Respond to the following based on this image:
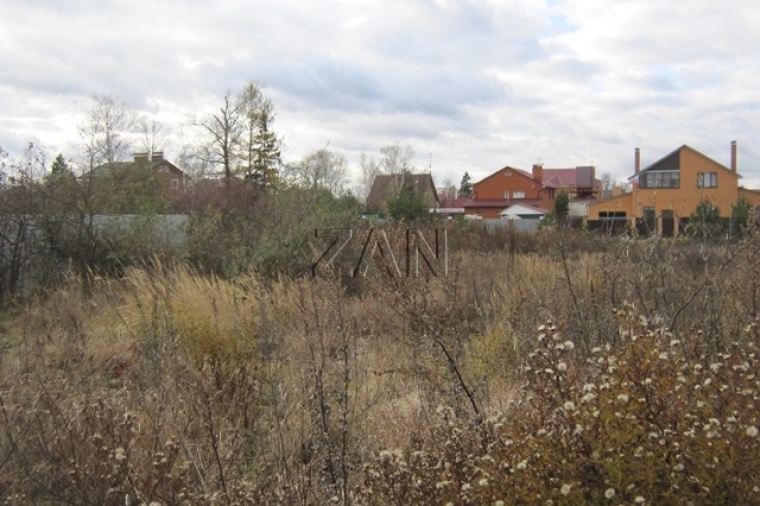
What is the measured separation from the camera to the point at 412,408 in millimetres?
4715

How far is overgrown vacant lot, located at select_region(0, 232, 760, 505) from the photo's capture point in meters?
2.35

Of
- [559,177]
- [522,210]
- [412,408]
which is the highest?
[559,177]

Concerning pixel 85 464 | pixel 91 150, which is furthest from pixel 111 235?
pixel 85 464

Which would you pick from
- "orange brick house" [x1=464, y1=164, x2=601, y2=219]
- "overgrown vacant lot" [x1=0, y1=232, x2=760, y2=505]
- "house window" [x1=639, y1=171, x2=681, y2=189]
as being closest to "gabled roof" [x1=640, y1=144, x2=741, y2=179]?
"house window" [x1=639, y1=171, x2=681, y2=189]

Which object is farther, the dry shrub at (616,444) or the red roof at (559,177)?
the red roof at (559,177)

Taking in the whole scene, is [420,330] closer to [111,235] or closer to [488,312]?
[488,312]

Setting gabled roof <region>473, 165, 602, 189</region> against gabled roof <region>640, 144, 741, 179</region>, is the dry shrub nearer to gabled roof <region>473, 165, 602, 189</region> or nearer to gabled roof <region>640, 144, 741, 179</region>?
gabled roof <region>640, 144, 741, 179</region>

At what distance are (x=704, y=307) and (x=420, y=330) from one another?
2.30 m

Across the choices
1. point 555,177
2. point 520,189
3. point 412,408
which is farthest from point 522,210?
point 412,408

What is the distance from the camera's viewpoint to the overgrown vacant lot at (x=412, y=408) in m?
2.35

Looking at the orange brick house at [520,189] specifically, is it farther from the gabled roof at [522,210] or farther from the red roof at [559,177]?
the gabled roof at [522,210]

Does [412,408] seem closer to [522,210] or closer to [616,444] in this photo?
[616,444]

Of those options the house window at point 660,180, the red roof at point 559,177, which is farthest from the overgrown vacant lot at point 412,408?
the red roof at point 559,177

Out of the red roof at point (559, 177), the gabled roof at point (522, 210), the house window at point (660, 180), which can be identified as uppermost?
the red roof at point (559, 177)
